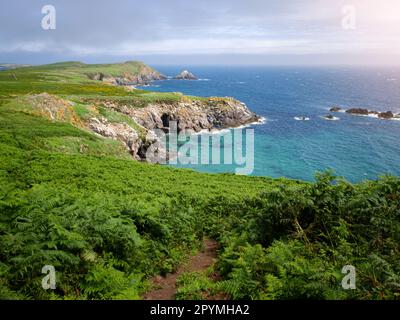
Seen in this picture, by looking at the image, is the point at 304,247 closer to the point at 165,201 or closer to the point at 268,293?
the point at 268,293

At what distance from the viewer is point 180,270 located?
11672mm

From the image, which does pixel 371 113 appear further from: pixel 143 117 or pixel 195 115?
pixel 143 117

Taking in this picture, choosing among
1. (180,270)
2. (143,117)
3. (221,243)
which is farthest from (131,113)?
(180,270)

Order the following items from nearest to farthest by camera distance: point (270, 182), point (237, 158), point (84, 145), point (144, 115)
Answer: point (270, 182) → point (84, 145) → point (237, 158) → point (144, 115)

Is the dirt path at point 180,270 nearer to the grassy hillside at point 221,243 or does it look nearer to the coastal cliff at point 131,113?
the grassy hillside at point 221,243

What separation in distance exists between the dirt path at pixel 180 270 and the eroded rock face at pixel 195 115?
57254mm

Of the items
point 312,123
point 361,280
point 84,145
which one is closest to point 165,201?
point 361,280

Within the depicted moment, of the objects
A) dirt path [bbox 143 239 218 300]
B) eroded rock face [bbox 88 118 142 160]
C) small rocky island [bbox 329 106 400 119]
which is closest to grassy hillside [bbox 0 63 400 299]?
dirt path [bbox 143 239 218 300]

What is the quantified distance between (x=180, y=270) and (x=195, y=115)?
7218cm

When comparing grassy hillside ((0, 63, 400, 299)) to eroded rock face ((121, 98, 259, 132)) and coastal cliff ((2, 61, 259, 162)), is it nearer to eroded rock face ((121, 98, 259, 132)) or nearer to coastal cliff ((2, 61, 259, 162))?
coastal cliff ((2, 61, 259, 162))

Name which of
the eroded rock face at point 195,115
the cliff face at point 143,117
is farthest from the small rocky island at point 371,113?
the cliff face at point 143,117

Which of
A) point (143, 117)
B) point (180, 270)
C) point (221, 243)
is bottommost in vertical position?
point (221, 243)
